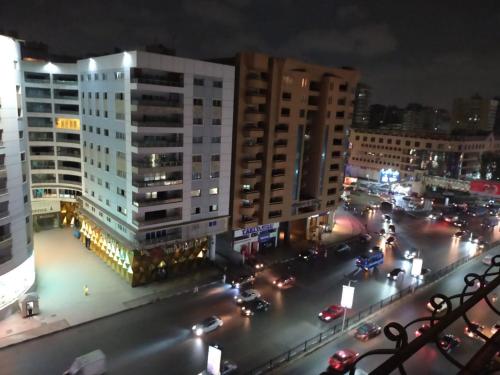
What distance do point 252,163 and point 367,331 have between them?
72.1 ft

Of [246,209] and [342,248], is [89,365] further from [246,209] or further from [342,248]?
[342,248]

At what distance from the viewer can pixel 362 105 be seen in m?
188

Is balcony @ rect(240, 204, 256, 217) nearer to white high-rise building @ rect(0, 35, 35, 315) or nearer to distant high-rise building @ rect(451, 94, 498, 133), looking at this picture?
white high-rise building @ rect(0, 35, 35, 315)

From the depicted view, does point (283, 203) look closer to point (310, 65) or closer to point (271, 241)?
point (271, 241)

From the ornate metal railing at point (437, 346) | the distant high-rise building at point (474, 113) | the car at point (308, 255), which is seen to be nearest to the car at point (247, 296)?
the car at point (308, 255)

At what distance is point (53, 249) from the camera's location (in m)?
45.3

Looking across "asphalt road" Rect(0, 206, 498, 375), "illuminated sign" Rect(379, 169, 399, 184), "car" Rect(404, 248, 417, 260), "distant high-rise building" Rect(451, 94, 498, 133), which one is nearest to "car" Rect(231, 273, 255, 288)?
"asphalt road" Rect(0, 206, 498, 375)

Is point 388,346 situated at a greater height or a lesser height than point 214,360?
lesser

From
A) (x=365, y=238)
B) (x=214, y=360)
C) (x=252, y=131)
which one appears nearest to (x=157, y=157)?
(x=252, y=131)

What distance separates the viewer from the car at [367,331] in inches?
1171

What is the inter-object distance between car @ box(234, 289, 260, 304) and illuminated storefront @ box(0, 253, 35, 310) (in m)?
18.5

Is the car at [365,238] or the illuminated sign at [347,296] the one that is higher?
the illuminated sign at [347,296]

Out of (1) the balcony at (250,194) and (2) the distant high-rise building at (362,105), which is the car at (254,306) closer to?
(1) the balcony at (250,194)

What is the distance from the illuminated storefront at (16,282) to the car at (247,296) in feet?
60.8
